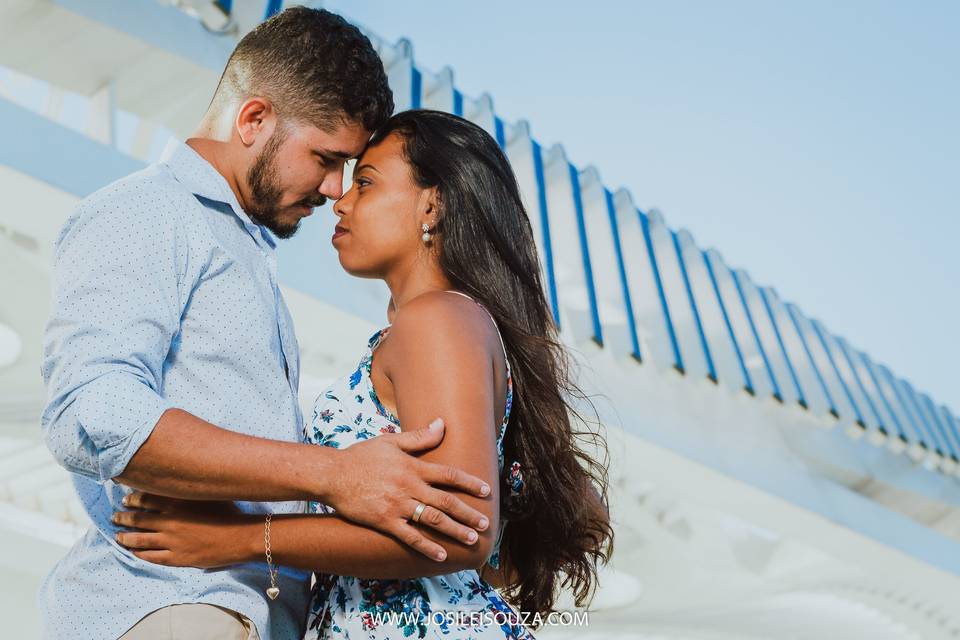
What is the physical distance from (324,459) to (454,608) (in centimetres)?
48

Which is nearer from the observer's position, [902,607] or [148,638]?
[148,638]

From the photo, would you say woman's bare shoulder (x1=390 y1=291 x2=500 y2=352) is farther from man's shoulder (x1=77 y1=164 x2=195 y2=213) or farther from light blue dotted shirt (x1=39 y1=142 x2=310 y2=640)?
man's shoulder (x1=77 y1=164 x2=195 y2=213)

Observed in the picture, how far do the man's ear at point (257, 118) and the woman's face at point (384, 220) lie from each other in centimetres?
24

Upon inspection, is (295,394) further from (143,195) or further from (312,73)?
(312,73)

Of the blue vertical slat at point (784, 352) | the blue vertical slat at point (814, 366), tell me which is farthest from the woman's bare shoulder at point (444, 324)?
the blue vertical slat at point (814, 366)

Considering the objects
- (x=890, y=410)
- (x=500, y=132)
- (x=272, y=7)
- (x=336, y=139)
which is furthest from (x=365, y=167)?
(x=890, y=410)

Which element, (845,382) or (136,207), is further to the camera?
(845,382)

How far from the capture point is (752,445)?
20.3 ft

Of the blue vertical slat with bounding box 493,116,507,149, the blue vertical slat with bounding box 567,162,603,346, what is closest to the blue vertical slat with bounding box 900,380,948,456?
the blue vertical slat with bounding box 567,162,603,346

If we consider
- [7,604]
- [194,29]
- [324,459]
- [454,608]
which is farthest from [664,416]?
[7,604]

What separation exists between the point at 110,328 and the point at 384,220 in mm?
746

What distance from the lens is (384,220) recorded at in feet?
7.70

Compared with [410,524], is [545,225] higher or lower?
higher

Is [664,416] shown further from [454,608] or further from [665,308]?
[454,608]
